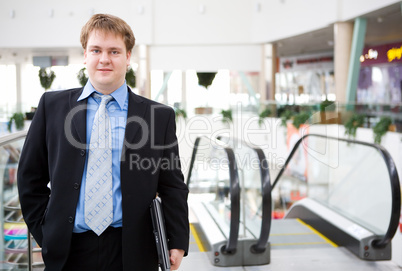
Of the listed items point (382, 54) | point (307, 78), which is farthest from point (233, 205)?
point (307, 78)

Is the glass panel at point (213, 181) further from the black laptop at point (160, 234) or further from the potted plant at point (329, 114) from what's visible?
the potted plant at point (329, 114)

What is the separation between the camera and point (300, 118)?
1200 cm

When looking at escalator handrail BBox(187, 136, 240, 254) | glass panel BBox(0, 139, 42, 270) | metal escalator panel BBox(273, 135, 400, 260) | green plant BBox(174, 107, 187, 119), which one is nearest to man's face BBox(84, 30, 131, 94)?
glass panel BBox(0, 139, 42, 270)

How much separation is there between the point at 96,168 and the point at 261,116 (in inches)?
523

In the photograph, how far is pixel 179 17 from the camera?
17641 millimetres

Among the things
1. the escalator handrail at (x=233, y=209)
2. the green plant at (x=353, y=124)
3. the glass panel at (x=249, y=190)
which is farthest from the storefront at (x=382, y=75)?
the escalator handrail at (x=233, y=209)

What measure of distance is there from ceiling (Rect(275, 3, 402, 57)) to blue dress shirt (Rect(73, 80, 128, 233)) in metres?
9.94

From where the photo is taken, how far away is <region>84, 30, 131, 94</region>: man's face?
1.74 meters

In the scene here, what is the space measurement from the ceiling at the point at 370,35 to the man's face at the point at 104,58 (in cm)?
993

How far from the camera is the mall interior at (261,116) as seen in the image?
409 centimetres

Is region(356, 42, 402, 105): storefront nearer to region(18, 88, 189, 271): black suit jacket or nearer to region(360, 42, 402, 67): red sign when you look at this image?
region(360, 42, 402, 67): red sign

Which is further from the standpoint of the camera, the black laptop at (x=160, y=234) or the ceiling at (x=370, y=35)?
the ceiling at (x=370, y=35)

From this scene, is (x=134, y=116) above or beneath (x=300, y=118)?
above

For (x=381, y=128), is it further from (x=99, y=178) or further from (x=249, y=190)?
(x=99, y=178)
